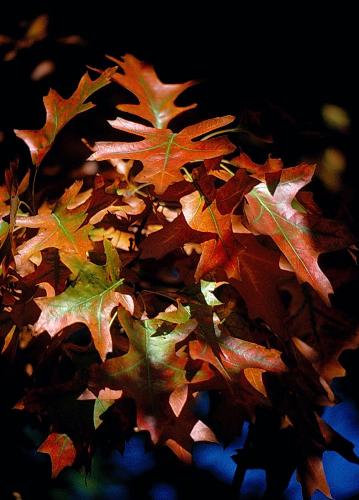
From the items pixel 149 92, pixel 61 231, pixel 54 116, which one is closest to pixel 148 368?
pixel 61 231

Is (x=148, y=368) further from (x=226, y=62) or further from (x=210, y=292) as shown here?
(x=226, y=62)

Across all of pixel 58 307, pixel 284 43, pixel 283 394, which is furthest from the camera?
pixel 284 43

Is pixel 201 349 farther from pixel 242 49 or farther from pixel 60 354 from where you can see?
pixel 242 49

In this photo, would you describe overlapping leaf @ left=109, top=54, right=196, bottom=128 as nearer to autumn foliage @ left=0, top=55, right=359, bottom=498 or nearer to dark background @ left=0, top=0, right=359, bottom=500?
autumn foliage @ left=0, top=55, right=359, bottom=498

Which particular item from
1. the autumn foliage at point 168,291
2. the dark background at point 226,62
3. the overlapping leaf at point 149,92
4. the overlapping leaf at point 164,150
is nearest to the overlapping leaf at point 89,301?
the autumn foliage at point 168,291

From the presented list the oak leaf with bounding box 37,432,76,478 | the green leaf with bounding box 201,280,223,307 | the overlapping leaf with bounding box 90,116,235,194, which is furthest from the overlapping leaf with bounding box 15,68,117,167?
the oak leaf with bounding box 37,432,76,478

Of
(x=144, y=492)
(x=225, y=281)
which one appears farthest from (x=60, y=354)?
(x=225, y=281)

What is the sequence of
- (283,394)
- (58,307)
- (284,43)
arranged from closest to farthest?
1. (58,307)
2. (283,394)
3. (284,43)

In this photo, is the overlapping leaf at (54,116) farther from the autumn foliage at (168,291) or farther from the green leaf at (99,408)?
the green leaf at (99,408)
